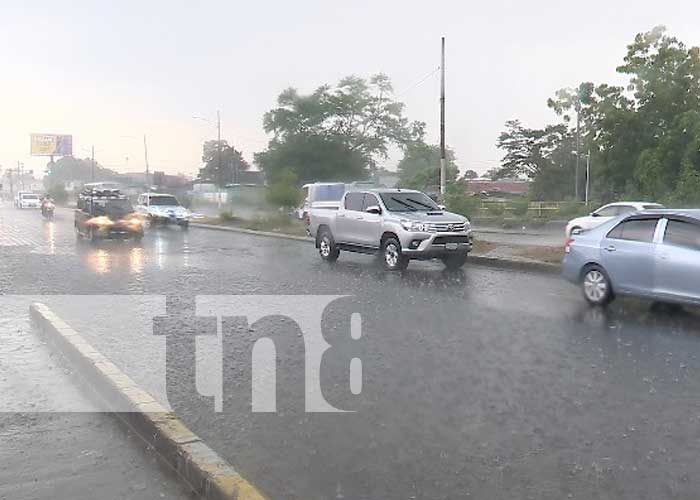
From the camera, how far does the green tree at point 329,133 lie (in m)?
62.3

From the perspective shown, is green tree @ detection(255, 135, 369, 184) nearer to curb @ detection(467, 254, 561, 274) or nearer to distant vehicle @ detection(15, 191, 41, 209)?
distant vehicle @ detection(15, 191, 41, 209)

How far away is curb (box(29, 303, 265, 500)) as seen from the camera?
13.2 ft

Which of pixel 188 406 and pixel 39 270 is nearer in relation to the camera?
pixel 188 406

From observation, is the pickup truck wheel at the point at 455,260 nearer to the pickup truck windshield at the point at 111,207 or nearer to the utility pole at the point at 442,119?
the utility pole at the point at 442,119

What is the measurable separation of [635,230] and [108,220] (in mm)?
19096

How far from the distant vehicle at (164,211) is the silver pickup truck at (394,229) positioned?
1762 cm

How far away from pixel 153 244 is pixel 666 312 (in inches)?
685

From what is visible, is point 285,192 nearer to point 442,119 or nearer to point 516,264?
point 442,119

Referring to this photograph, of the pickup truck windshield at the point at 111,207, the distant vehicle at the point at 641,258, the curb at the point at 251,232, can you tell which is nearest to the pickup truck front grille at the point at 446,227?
the distant vehicle at the point at 641,258

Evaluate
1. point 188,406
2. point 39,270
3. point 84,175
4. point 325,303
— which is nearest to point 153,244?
point 39,270

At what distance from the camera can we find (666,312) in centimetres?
1001

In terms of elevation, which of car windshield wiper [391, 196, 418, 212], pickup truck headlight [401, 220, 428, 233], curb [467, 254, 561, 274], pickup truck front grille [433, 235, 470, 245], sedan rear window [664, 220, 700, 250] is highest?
car windshield wiper [391, 196, 418, 212]

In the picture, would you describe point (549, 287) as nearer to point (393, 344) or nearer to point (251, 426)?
point (393, 344)

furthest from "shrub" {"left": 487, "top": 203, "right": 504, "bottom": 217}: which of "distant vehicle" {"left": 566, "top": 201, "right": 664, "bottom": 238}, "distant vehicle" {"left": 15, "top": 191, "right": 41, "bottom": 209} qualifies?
"distant vehicle" {"left": 15, "top": 191, "right": 41, "bottom": 209}
